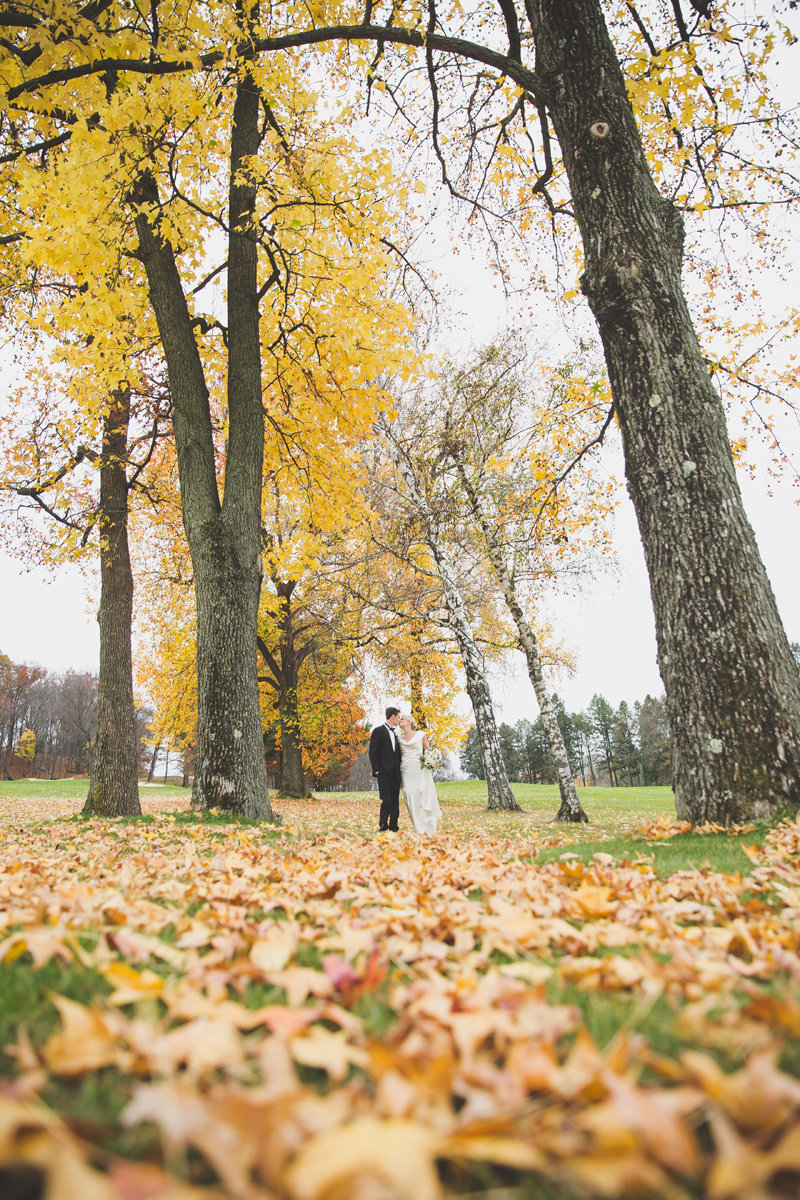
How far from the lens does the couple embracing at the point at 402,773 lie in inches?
346

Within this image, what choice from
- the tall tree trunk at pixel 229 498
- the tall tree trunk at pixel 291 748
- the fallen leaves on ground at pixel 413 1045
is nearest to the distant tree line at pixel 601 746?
the tall tree trunk at pixel 291 748

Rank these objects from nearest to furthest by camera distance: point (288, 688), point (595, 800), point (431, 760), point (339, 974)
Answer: point (339, 974) → point (431, 760) → point (288, 688) → point (595, 800)

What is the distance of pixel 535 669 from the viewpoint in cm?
1259

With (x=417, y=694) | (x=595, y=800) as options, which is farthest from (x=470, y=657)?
(x=595, y=800)

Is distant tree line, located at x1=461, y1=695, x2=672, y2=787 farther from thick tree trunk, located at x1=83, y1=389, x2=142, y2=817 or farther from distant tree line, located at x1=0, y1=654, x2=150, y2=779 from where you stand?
thick tree trunk, located at x1=83, y1=389, x2=142, y2=817

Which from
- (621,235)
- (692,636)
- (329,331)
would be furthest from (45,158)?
(692,636)

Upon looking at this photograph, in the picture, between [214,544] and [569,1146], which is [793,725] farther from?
[214,544]

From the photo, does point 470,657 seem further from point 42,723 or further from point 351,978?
point 42,723

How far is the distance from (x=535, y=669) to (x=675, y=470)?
8.24 metres

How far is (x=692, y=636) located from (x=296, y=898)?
134 inches

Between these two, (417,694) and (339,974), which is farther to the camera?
(417,694)

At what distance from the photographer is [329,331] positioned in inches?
328

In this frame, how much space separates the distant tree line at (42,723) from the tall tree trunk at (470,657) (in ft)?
203

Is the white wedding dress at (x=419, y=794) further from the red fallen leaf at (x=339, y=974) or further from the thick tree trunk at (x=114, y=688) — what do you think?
the red fallen leaf at (x=339, y=974)
